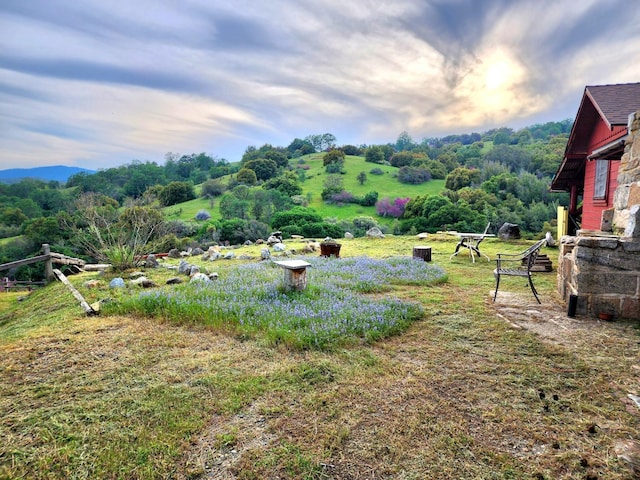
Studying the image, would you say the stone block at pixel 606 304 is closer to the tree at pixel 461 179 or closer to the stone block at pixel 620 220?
the stone block at pixel 620 220

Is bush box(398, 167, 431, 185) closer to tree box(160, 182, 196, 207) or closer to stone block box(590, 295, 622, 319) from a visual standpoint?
tree box(160, 182, 196, 207)

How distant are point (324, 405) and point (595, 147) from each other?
11.9 m

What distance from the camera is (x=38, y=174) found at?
4038 cm

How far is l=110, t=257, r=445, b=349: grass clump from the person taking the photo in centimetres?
373

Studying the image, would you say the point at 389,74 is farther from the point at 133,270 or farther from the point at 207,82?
the point at 133,270

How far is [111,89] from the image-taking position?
1209 cm

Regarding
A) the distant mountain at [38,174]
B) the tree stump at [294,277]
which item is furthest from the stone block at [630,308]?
the distant mountain at [38,174]

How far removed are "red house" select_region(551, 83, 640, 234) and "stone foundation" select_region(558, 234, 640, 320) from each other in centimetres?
321

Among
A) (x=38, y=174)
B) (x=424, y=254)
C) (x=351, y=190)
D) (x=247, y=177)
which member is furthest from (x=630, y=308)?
(x=38, y=174)

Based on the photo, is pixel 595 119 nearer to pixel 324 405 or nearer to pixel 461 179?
pixel 324 405

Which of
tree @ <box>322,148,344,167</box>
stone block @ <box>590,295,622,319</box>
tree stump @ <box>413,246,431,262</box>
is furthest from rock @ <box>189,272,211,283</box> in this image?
tree @ <box>322,148,344,167</box>

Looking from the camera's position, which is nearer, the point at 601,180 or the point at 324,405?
the point at 324,405

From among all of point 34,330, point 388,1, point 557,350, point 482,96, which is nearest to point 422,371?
point 557,350

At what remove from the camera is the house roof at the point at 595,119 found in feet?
25.5
